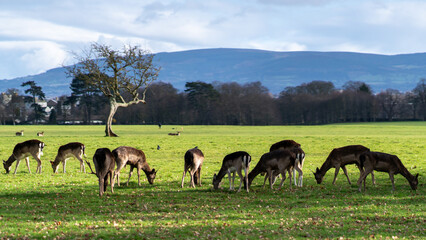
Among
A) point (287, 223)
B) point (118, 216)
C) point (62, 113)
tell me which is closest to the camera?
point (287, 223)

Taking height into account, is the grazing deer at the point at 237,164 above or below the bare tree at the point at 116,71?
below

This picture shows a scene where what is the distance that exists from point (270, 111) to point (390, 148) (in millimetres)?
110494

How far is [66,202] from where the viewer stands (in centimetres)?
1622

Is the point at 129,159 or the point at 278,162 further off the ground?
the point at 129,159

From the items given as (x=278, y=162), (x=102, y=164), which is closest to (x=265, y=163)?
(x=278, y=162)

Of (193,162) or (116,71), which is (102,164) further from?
(116,71)

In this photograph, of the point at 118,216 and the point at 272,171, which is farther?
the point at 272,171

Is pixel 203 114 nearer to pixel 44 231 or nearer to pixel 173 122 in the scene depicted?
pixel 173 122

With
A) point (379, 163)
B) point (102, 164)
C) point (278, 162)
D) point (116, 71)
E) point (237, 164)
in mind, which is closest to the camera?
point (102, 164)

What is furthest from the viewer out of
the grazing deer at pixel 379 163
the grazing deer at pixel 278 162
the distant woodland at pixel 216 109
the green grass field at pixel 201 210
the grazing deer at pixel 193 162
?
the distant woodland at pixel 216 109

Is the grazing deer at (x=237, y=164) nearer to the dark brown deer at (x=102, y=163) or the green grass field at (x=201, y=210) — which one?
the green grass field at (x=201, y=210)

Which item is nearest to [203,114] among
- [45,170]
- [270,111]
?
[270,111]

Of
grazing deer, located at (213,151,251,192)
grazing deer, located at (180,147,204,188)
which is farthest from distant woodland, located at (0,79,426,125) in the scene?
grazing deer, located at (213,151,251,192)

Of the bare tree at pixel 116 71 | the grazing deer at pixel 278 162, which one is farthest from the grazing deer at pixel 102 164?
the bare tree at pixel 116 71
